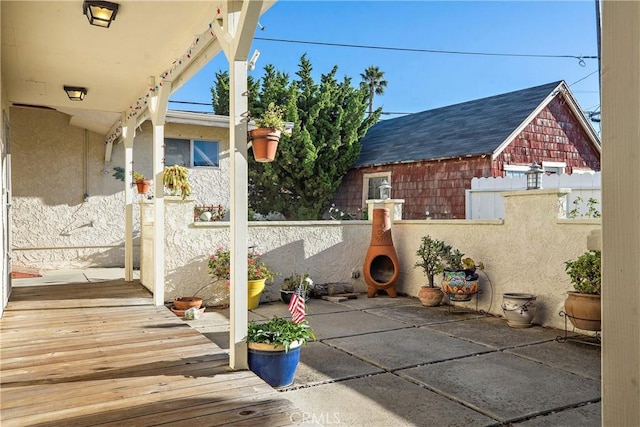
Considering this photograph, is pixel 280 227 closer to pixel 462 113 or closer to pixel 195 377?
pixel 195 377

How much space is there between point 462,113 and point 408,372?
10.4 m

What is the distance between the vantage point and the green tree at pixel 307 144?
11.4 m

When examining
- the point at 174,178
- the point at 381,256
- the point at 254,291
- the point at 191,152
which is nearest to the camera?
the point at 174,178

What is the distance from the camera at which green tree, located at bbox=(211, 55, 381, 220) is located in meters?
11.4

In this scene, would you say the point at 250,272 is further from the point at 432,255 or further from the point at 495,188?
the point at 495,188

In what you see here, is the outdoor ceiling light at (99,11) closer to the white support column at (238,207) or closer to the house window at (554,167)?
the white support column at (238,207)

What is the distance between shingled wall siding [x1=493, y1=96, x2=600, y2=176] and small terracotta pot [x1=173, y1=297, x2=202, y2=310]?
6.96 meters

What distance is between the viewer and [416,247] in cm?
727

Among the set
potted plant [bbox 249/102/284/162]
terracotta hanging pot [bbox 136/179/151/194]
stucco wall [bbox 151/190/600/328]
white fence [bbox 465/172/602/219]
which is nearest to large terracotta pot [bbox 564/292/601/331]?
stucco wall [bbox 151/190/600/328]

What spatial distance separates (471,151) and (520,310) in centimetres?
550

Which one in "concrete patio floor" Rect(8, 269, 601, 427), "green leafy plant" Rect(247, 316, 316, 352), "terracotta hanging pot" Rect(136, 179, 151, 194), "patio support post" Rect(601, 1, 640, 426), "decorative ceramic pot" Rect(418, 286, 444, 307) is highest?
"terracotta hanging pot" Rect(136, 179, 151, 194)

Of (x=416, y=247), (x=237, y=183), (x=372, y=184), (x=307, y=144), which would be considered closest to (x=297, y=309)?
(x=237, y=183)

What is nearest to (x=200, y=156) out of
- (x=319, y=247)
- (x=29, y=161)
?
(x=29, y=161)

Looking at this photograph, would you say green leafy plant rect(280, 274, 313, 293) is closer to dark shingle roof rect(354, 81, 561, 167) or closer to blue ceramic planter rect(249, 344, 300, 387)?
blue ceramic planter rect(249, 344, 300, 387)
